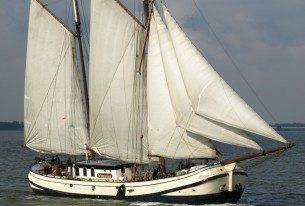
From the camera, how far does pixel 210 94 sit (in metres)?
42.5

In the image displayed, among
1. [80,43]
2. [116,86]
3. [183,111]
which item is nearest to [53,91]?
[80,43]

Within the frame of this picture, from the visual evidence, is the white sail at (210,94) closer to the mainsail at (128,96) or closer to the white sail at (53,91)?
the mainsail at (128,96)

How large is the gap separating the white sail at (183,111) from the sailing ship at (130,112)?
0.06 metres

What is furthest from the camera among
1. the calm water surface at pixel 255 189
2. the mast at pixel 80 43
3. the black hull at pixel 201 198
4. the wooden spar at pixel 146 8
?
the mast at pixel 80 43

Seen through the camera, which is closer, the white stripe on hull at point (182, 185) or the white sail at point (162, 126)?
the white stripe on hull at point (182, 185)

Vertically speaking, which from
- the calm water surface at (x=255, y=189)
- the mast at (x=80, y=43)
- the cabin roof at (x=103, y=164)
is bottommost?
the calm water surface at (x=255, y=189)

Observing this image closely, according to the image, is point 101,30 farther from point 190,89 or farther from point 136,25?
point 190,89

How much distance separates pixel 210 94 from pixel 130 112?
9094mm

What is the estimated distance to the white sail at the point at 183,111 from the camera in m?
42.3

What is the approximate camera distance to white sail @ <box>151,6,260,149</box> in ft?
139

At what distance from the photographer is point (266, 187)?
59.7 metres

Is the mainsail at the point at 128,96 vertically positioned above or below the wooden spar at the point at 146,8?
below

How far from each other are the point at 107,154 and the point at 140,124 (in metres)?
3.52

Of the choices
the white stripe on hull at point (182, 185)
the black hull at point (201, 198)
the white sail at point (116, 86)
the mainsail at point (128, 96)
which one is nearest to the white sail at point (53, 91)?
the mainsail at point (128, 96)
